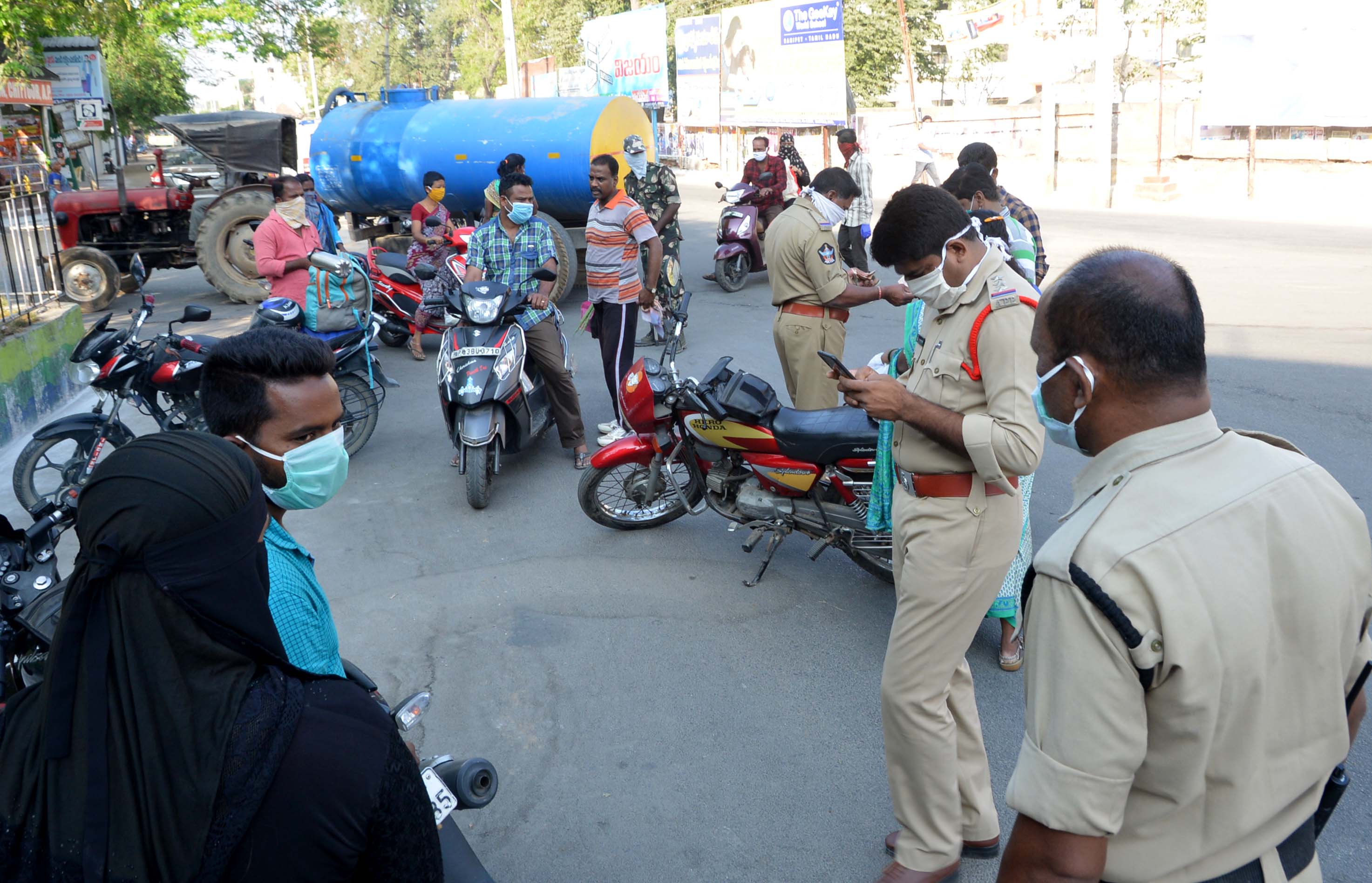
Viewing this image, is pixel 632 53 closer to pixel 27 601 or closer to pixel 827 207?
pixel 827 207

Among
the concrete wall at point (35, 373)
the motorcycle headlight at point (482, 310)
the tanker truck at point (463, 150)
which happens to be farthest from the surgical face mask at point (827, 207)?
the tanker truck at point (463, 150)

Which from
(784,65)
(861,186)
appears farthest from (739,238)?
(784,65)

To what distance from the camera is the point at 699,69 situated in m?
37.8

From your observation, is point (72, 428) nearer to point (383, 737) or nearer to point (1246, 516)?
point (383, 737)

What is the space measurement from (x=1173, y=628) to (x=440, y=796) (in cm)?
147

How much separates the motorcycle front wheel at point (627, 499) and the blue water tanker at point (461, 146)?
661cm

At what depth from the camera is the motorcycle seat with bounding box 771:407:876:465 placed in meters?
4.40

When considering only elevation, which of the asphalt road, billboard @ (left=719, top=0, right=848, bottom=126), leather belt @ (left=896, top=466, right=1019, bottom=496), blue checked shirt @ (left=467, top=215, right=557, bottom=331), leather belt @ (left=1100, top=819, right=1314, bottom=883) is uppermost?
billboard @ (left=719, top=0, right=848, bottom=126)

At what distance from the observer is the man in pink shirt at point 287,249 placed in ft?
24.1

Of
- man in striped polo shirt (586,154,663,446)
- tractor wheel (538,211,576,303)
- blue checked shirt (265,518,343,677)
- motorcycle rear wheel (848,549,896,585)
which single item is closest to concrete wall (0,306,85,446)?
man in striped polo shirt (586,154,663,446)

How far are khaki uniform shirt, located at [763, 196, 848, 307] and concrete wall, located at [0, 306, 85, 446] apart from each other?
16.0 ft

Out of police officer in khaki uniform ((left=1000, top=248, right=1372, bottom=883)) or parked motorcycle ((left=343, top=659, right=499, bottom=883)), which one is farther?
parked motorcycle ((left=343, top=659, right=499, bottom=883))

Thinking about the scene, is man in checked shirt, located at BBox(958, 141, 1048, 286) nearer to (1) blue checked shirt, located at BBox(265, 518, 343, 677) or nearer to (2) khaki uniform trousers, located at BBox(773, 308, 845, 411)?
(2) khaki uniform trousers, located at BBox(773, 308, 845, 411)

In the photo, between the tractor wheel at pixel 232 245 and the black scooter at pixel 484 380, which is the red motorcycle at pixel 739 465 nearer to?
the black scooter at pixel 484 380
